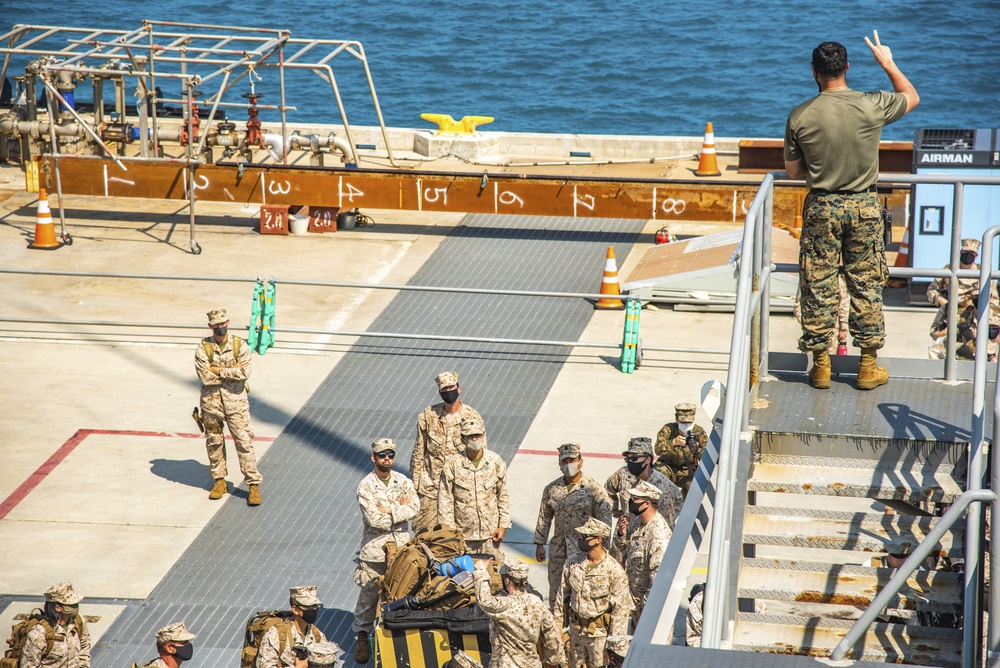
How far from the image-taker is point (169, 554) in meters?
11.5

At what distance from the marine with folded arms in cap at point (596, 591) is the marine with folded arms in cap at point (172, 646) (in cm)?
243

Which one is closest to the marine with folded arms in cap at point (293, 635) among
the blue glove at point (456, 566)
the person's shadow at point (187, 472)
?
the blue glove at point (456, 566)

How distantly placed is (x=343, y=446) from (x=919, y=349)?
6905mm

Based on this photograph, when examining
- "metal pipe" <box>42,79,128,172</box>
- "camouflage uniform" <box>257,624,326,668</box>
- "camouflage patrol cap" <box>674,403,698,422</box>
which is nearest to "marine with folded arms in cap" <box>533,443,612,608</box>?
"camouflage patrol cap" <box>674,403,698,422</box>

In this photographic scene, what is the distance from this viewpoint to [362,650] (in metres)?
9.77

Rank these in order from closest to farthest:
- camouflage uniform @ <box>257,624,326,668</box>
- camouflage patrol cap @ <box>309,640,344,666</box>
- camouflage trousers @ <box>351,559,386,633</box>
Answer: camouflage patrol cap @ <box>309,640,344,666</box>
camouflage uniform @ <box>257,624,326,668</box>
camouflage trousers @ <box>351,559,386,633</box>

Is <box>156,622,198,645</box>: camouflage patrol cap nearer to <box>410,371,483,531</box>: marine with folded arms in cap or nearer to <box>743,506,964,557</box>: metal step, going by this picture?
<box>410,371,483,531</box>: marine with folded arms in cap

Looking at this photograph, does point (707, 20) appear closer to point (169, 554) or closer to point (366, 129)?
point (366, 129)

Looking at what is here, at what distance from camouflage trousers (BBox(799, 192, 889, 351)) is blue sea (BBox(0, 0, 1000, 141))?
3619cm

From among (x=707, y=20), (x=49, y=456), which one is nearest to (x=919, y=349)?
(x=49, y=456)

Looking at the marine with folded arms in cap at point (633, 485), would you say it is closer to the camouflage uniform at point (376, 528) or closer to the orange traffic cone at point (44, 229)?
the camouflage uniform at point (376, 528)

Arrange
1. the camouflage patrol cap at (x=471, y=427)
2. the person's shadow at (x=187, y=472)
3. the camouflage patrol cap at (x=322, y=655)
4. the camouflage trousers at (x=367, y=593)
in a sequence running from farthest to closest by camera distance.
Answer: the person's shadow at (x=187, y=472) < the camouflage patrol cap at (x=471, y=427) < the camouflage trousers at (x=367, y=593) < the camouflage patrol cap at (x=322, y=655)

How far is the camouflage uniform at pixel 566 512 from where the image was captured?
32.0 feet

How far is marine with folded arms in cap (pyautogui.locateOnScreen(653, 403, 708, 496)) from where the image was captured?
10859 mm
